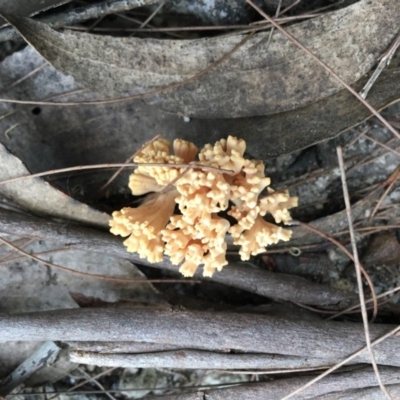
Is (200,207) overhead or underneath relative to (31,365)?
overhead

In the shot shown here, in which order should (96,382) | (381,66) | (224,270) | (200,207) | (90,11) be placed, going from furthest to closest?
1. (96,382)
2. (224,270)
3. (90,11)
4. (381,66)
5. (200,207)

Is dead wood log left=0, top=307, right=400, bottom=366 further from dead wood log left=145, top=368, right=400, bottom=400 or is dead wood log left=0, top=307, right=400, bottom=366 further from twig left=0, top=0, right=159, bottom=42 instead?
twig left=0, top=0, right=159, bottom=42

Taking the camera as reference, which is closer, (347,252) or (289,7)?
(289,7)

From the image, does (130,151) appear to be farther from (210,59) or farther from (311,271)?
(311,271)

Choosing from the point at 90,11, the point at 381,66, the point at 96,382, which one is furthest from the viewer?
the point at 96,382

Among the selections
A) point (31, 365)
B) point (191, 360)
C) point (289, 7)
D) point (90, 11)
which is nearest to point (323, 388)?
point (191, 360)

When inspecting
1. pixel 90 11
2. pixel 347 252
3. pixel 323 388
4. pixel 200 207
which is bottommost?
pixel 323 388

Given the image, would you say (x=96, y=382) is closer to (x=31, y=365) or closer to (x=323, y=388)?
(x=31, y=365)

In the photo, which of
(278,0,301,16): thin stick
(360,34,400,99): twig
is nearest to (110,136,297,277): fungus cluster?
(360,34,400,99): twig
